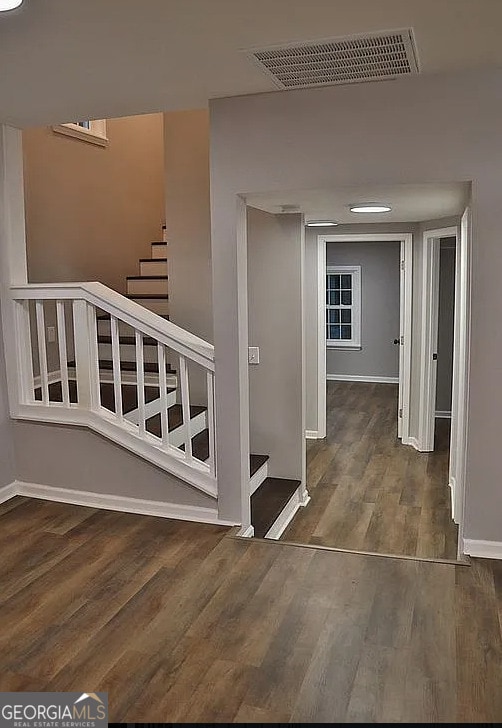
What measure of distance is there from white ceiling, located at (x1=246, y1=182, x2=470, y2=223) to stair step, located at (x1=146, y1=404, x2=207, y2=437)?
1.57 metres

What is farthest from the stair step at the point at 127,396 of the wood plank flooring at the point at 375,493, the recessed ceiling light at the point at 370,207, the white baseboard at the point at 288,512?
the recessed ceiling light at the point at 370,207

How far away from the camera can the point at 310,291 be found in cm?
670

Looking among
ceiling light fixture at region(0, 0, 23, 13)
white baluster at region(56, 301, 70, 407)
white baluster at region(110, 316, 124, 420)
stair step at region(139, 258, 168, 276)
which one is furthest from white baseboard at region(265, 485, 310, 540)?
ceiling light fixture at region(0, 0, 23, 13)

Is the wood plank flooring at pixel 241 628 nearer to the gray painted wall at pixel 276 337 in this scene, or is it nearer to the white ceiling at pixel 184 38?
the gray painted wall at pixel 276 337

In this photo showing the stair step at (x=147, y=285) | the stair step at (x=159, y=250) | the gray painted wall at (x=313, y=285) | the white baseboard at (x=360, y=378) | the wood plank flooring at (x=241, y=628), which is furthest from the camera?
the white baseboard at (x=360, y=378)

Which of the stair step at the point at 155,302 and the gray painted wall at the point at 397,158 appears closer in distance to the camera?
the gray painted wall at the point at 397,158

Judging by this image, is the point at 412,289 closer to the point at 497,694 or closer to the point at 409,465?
the point at 409,465

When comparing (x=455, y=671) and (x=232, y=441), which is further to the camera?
(x=232, y=441)

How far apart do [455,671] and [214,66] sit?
262cm

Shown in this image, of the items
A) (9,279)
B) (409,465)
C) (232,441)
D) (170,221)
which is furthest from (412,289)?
(9,279)

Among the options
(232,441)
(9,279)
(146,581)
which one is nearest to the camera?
(146,581)

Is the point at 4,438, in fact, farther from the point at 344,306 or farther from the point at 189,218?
the point at 344,306

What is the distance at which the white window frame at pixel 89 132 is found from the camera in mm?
5203

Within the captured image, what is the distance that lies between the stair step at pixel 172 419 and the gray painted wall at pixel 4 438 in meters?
0.88
